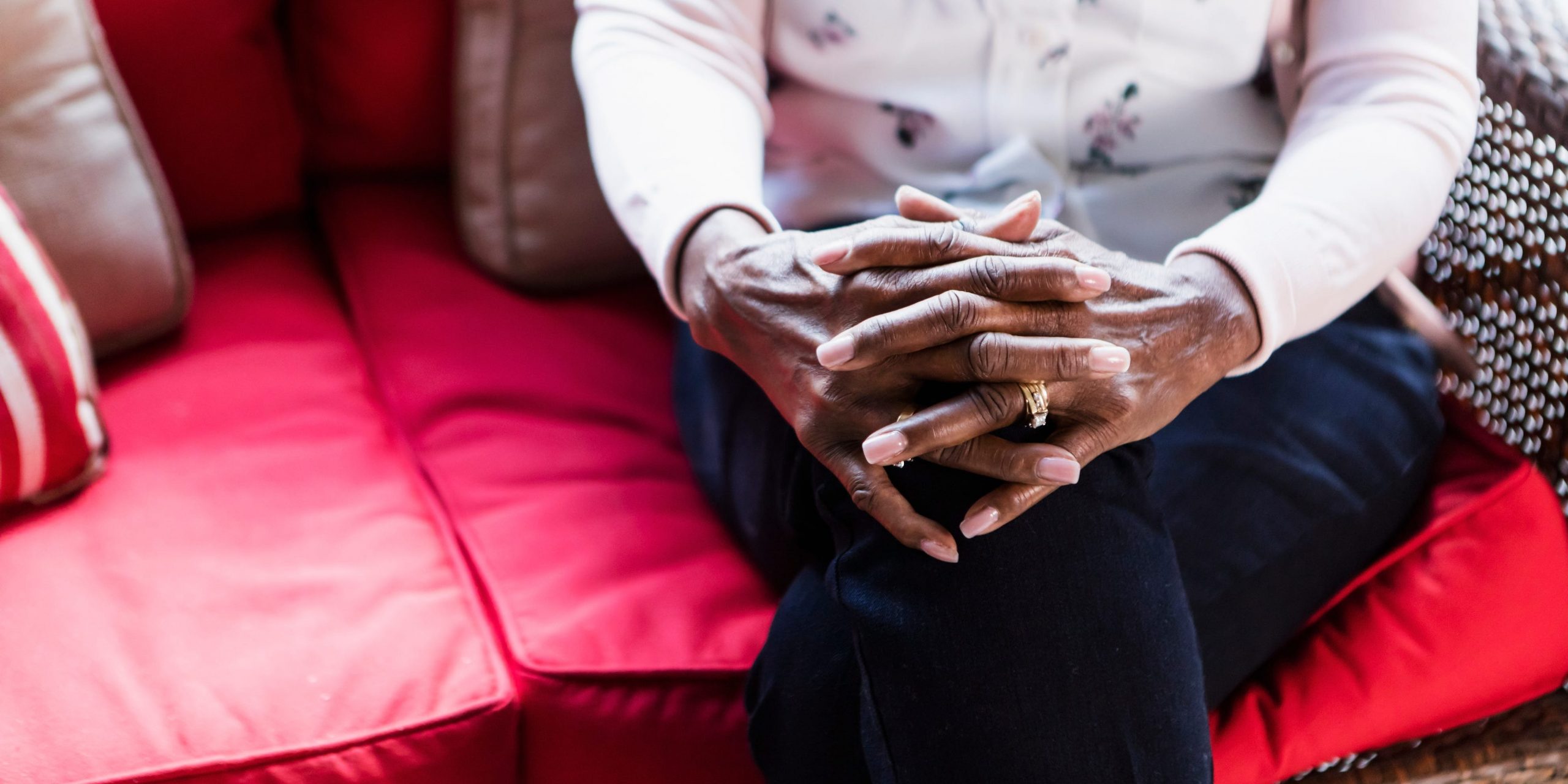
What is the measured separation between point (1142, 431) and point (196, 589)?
65 cm

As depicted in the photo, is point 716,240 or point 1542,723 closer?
point 716,240

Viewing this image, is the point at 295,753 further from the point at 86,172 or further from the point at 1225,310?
the point at 1225,310

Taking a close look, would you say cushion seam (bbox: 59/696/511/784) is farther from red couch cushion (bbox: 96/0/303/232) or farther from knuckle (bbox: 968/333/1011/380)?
red couch cushion (bbox: 96/0/303/232)

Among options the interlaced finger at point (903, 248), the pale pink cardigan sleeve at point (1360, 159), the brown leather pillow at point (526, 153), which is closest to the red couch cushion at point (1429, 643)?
the pale pink cardigan sleeve at point (1360, 159)

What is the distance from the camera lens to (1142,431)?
27.0 inches

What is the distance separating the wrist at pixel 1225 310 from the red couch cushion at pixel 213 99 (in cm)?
87

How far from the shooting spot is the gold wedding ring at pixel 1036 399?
644 millimetres

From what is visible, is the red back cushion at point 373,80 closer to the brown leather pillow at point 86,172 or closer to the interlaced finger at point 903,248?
the brown leather pillow at point 86,172

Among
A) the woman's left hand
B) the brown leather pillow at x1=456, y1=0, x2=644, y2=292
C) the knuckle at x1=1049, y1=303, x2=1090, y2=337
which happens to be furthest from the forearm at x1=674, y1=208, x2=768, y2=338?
the brown leather pillow at x1=456, y1=0, x2=644, y2=292

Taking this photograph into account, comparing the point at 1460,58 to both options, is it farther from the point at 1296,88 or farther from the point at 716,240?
the point at 716,240

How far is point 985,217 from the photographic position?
0.74m

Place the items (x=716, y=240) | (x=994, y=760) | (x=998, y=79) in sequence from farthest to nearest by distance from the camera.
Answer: (x=998, y=79), (x=716, y=240), (x=994, y=760)

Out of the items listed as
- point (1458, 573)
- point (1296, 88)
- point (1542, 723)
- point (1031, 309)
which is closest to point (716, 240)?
point (1031, 309)

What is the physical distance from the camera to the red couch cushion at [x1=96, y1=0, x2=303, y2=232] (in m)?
0.98
